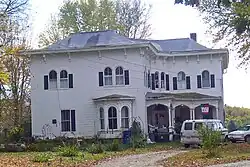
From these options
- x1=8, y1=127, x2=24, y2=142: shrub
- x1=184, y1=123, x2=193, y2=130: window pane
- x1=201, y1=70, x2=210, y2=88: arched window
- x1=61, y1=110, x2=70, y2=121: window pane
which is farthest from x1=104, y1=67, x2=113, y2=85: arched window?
x1=201, y1=70, x2=210, y2=88: arched window

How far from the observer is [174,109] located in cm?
4550

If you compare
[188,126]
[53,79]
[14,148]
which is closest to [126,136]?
[188,126]

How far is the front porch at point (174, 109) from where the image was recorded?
1705 inches

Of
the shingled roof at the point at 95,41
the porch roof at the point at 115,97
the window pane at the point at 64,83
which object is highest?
the shingled roof at the point at 95,41

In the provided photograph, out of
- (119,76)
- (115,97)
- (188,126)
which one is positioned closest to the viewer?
(188,126)

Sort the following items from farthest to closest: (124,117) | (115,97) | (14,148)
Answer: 1. (124,117)
2. (115,97)
3. (14,148)

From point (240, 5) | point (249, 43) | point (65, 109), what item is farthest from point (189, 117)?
point (240, 5)

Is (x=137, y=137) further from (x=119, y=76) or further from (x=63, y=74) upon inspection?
(x=63, y=74)

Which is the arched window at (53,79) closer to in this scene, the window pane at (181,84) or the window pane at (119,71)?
the window pane at (119,71)

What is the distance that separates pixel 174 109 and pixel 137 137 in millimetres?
8420

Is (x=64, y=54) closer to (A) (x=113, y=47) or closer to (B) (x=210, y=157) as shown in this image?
(A) (x=113, y=47)

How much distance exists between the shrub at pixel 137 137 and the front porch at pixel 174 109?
4051mm

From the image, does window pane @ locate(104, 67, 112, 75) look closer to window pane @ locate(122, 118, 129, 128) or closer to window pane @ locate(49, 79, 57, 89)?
window pane @ locate(122, 118, 129, 128)

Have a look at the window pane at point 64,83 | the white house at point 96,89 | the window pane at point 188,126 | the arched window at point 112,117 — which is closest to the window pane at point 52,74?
the white house at point 96,89
